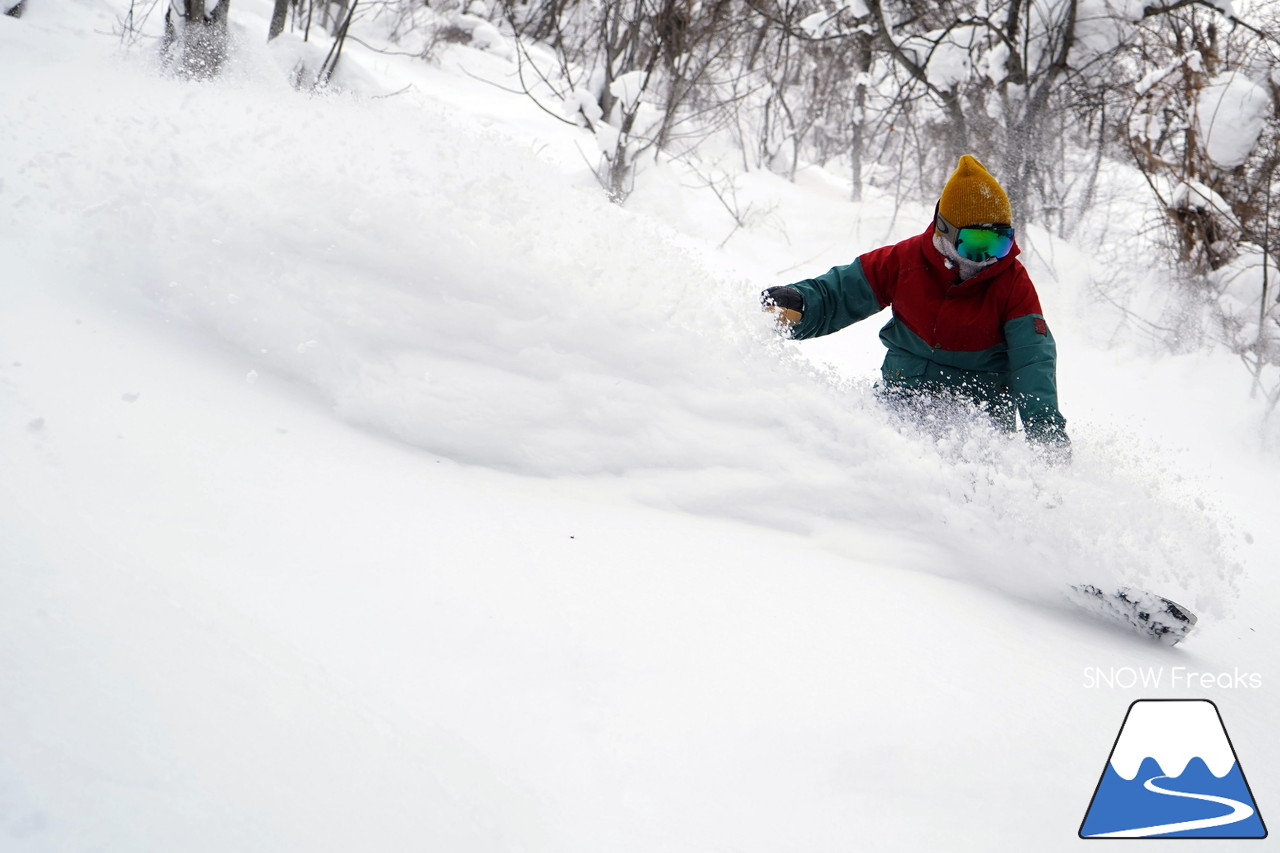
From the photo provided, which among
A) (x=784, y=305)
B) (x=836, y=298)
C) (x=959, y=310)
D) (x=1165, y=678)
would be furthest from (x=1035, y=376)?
(x=1165, y=678)

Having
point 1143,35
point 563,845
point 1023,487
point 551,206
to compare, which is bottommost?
point 563,845

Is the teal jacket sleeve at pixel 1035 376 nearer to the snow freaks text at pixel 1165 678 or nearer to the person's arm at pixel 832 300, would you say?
the person's arm at pixel 832 300

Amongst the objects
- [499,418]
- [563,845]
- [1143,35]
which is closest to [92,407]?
[499,418]

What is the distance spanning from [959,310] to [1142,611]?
905mm

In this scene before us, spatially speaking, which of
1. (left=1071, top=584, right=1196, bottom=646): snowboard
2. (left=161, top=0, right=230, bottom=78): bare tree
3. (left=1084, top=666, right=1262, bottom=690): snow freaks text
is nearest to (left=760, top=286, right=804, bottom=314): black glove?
(left=1071, top=584, right=1196, bottom=646): snowboard

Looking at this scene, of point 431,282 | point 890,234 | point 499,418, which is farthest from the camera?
point 890,234

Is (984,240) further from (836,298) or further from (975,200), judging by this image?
(836,298)

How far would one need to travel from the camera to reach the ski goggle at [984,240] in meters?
2.24

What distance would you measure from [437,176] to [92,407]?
1132mm

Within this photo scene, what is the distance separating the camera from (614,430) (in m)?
2.11

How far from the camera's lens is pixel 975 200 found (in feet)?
7.30

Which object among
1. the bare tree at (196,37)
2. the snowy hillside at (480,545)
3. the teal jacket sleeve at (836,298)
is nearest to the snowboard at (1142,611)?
the snowy hillside at (480,545)

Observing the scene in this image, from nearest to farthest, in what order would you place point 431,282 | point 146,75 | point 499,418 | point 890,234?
point 499,418
point 431,282
point 146,75
point 890,234

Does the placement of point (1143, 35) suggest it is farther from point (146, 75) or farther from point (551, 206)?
point (146, 75)
